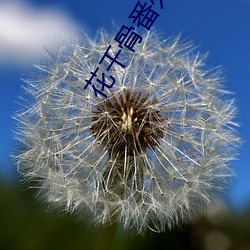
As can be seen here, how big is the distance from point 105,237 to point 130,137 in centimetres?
45

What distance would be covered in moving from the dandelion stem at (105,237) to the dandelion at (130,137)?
0.13 metres

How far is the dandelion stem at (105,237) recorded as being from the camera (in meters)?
1.94

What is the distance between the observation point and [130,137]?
2291 millimetres

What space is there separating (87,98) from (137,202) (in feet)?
1.43

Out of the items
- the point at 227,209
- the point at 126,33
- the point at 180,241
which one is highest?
the point at 126,33

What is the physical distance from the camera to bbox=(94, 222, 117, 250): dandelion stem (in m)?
1.94

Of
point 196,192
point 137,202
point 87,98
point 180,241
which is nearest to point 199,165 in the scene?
point 196,192

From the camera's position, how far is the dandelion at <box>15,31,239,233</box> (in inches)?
89.7

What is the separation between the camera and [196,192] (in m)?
2.36

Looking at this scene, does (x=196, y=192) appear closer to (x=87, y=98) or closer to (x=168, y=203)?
(x=168, y=203)

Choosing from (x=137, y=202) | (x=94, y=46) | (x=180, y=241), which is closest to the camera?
(x=137, y=202)

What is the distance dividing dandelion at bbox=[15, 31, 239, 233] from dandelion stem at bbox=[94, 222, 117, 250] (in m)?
0.13

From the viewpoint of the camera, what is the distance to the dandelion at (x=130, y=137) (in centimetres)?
228

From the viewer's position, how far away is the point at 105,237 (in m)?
1.96
